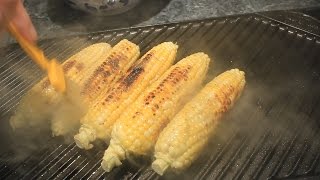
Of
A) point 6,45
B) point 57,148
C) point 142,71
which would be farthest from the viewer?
point 6,45

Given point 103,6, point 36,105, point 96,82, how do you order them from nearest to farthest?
1. point 36,105
2. point 96,82
3. point 103,6

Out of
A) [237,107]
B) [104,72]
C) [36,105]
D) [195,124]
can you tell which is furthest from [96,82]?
[237,107]

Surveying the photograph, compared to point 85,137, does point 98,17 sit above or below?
above

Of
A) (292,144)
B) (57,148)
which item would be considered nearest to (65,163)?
(57,148)

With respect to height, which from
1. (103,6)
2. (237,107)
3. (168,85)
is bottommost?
(237,107)

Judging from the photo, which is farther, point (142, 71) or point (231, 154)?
point (142, 71)

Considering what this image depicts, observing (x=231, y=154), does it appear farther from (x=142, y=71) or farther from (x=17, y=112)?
(x=17, y=112)

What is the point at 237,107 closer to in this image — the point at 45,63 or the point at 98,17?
the point at 45,63

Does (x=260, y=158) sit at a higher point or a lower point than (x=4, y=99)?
lower
